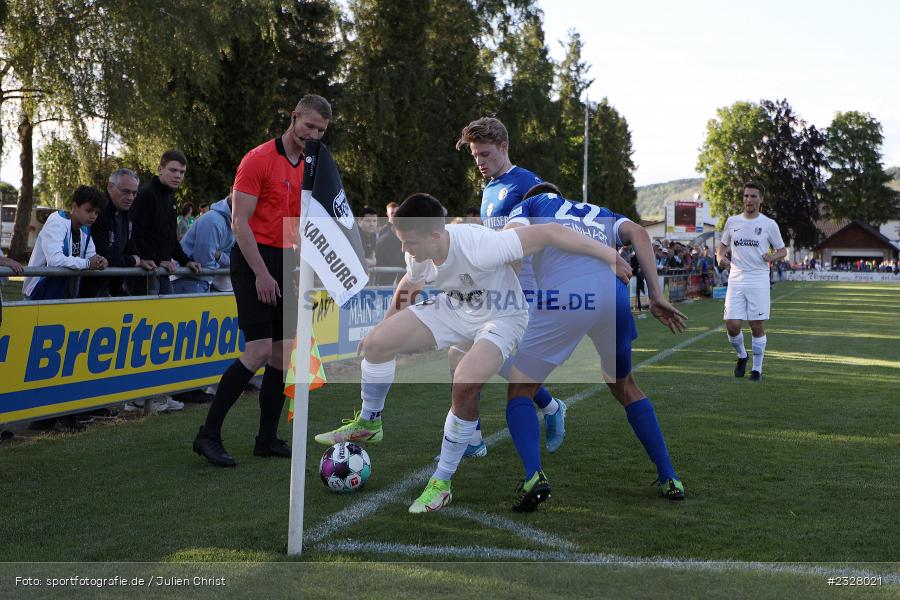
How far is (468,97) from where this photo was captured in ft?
141

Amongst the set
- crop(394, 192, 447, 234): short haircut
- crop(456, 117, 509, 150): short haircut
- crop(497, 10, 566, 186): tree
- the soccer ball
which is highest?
crop(497, 10, 566, 186): tree

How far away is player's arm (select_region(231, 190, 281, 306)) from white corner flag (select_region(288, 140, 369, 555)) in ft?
5.66

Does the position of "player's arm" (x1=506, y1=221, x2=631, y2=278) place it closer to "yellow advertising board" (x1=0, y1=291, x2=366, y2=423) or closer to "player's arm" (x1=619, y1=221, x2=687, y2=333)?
"player's arm" (x1=619, y1=221, x2=687, y2=333)

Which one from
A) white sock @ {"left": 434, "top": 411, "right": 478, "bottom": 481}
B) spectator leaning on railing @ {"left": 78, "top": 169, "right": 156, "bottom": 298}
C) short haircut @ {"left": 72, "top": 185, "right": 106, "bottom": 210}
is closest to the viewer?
white sock @ {"left": 434, "top": 411, "right": 478, "bottom": 481}

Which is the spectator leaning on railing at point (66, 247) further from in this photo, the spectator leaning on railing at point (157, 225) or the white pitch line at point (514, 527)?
the white pitch line at point (514, 527)

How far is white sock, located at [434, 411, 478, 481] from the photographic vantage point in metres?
4.91

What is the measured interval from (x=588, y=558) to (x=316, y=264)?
174cm

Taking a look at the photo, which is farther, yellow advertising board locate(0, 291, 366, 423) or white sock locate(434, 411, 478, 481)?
yellow advertising board locate(0, 291, 366, 423)

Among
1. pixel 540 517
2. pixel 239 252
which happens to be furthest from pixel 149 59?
pixel 540 517

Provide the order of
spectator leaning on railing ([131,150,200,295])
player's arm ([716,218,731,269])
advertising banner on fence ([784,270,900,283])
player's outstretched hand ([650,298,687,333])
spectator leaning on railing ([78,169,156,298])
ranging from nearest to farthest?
Result: player's outstretched hand ([650,298,687,333]) → spectator leaning on railing ([78,169,156,298]) → spectator leaning on railing ([131,150,200,295]) → player's arm ([716,218,731,269]) → advertising banner on fence ([784,270,900,283])

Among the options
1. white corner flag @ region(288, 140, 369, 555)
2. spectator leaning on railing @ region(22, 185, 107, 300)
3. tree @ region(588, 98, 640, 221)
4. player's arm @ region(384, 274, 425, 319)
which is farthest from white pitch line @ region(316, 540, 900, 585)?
tree @ region(588, 98, 640, 221)

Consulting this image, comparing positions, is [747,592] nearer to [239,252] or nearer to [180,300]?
[239,252]

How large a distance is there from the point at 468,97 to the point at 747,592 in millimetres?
40838

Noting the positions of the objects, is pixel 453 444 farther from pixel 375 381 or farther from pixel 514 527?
pixel 375 381
